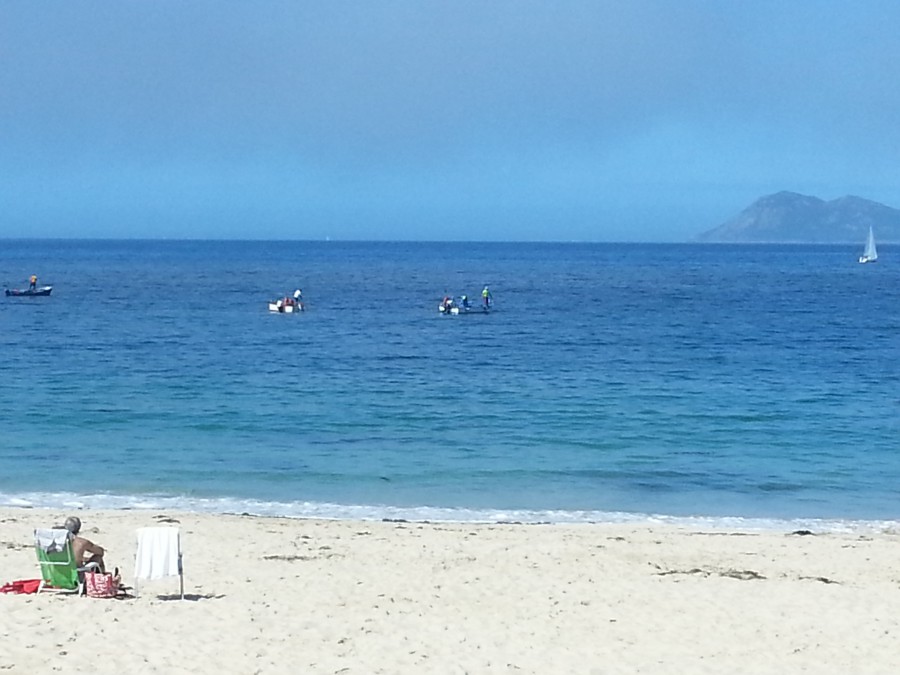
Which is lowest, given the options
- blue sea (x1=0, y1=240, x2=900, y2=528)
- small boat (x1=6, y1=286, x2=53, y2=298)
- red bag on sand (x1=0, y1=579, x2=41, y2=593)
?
blue sea (x1=0, y1=240, x2=900, y2=528)

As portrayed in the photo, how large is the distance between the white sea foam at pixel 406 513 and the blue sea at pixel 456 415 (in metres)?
0.09

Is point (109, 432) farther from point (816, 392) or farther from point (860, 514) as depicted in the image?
point (816, 392)

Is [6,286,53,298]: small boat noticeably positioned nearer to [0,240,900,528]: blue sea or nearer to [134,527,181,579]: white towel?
[0,240,900,528]: blue sea

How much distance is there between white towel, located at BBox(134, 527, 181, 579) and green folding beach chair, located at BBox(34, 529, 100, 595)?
0.71m

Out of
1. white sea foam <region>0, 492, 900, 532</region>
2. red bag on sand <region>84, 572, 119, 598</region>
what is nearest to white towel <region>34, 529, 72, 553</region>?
red bag on sand <region>84, 572, 119, 598</region>

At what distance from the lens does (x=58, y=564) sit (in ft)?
42.8

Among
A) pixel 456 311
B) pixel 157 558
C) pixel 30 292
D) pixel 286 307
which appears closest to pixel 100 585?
pixel 157 558

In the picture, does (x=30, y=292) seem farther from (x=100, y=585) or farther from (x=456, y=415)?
(x=100, y=585)

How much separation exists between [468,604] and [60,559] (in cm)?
466

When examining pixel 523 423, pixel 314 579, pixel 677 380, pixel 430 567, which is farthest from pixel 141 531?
pixel 677 380

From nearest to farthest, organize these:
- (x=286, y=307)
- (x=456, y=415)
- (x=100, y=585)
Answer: (x=100, y=585)
(x=456, y=415)
(x=286, y=307)

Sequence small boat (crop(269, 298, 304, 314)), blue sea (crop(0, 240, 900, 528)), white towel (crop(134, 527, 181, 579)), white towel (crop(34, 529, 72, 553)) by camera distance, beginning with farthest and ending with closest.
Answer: small boat (crop(269, 298, 304, 314)) → blue sea (crop(0, 240, 900, 528)) → white towel (crop(134, 527, 181, 579)) → white towel (crop(34, 529, 72, 553))

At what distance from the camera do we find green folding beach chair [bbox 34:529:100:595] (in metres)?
12.9

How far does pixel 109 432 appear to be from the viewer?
88.5 ft
